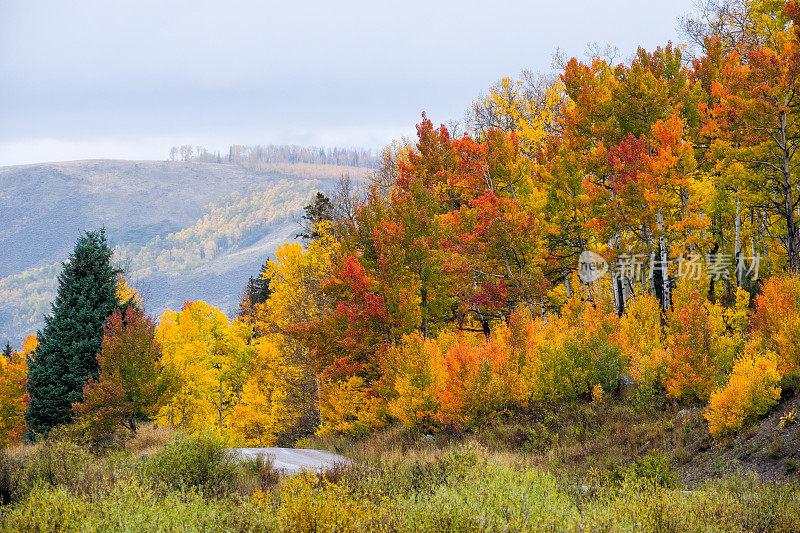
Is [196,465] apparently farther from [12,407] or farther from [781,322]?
[12,407]

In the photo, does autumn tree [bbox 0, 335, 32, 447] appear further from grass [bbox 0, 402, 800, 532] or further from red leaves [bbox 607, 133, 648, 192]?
red leaves [bbox 607, 133, 648, 192]

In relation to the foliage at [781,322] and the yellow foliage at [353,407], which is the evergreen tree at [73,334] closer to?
the yellow foliage at [353,407]

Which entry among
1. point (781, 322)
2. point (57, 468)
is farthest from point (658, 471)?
point (57, 468)

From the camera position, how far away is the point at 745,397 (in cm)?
1077

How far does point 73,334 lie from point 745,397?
22.8 metres

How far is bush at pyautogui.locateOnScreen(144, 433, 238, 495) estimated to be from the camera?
397 inches

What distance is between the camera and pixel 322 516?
5637 mm

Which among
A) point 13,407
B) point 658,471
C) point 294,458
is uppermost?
point 658,471

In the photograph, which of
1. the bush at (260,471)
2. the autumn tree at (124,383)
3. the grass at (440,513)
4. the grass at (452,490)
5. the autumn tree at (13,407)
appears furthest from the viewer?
the autumn tree at (13,407)

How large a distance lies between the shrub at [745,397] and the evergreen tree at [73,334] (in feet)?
69.7

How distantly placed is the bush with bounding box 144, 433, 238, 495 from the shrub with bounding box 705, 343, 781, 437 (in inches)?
340

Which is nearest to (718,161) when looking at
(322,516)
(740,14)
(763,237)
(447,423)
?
(763,237)

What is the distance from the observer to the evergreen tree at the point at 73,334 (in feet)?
76.9

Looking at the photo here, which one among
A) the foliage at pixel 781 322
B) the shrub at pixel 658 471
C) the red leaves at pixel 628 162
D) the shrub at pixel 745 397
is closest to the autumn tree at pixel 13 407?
the red leaves at pixel 628 162
